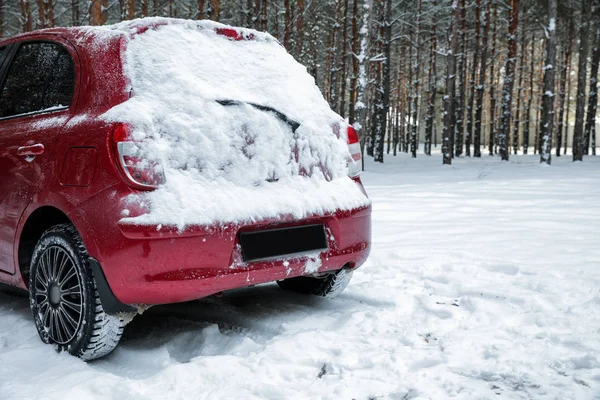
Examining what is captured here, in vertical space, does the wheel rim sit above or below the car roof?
below

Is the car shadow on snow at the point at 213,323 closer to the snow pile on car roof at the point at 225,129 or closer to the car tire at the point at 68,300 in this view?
the car tire at the point at 68,300

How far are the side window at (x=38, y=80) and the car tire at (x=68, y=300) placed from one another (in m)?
0.76

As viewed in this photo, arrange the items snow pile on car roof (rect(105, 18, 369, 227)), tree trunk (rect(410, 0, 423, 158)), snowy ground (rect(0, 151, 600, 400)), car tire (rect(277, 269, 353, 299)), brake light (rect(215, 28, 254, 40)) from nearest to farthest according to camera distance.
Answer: snowy ground (rect(0, 151, 600, 400))
snow pile on car roof (rect(105, 18, 369, 227))
brake light (rect(215, 28, 254, 40))
car tire (rect(277, 269, 353, 299))
tree trunk (rect(410, 0, 423, 158))

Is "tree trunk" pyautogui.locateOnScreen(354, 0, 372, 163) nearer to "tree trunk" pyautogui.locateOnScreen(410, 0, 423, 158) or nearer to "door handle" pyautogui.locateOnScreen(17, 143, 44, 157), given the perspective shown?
"tree trunk" pyautogui.locateOnScreen(410, 0, 423, 158)

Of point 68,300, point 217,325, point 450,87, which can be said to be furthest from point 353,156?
point 450,87

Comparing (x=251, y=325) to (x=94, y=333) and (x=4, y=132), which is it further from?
(x=4, y=132)

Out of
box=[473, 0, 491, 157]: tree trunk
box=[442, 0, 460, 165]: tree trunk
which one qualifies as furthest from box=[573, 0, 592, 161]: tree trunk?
box=[442, 0, 460, 165]: tree trunk

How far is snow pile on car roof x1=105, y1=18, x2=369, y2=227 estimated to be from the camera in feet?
8.29

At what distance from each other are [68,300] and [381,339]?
1626 millimetres

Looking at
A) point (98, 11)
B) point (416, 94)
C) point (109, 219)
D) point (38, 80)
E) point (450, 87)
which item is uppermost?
point (98, 11)

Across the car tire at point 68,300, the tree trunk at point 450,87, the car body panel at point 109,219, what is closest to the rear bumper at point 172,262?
the car body panel at point 109,219

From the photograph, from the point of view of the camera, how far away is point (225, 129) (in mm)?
2695

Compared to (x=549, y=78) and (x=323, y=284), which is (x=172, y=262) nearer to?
(x=323, y=284)

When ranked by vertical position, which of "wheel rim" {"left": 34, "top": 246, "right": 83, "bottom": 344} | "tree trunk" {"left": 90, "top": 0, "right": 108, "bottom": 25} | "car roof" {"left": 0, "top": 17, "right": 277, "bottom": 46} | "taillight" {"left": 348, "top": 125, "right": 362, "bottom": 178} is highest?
"tree trunk" {"left": 90, "top": 0, "right": 108, "bottom": 25}
